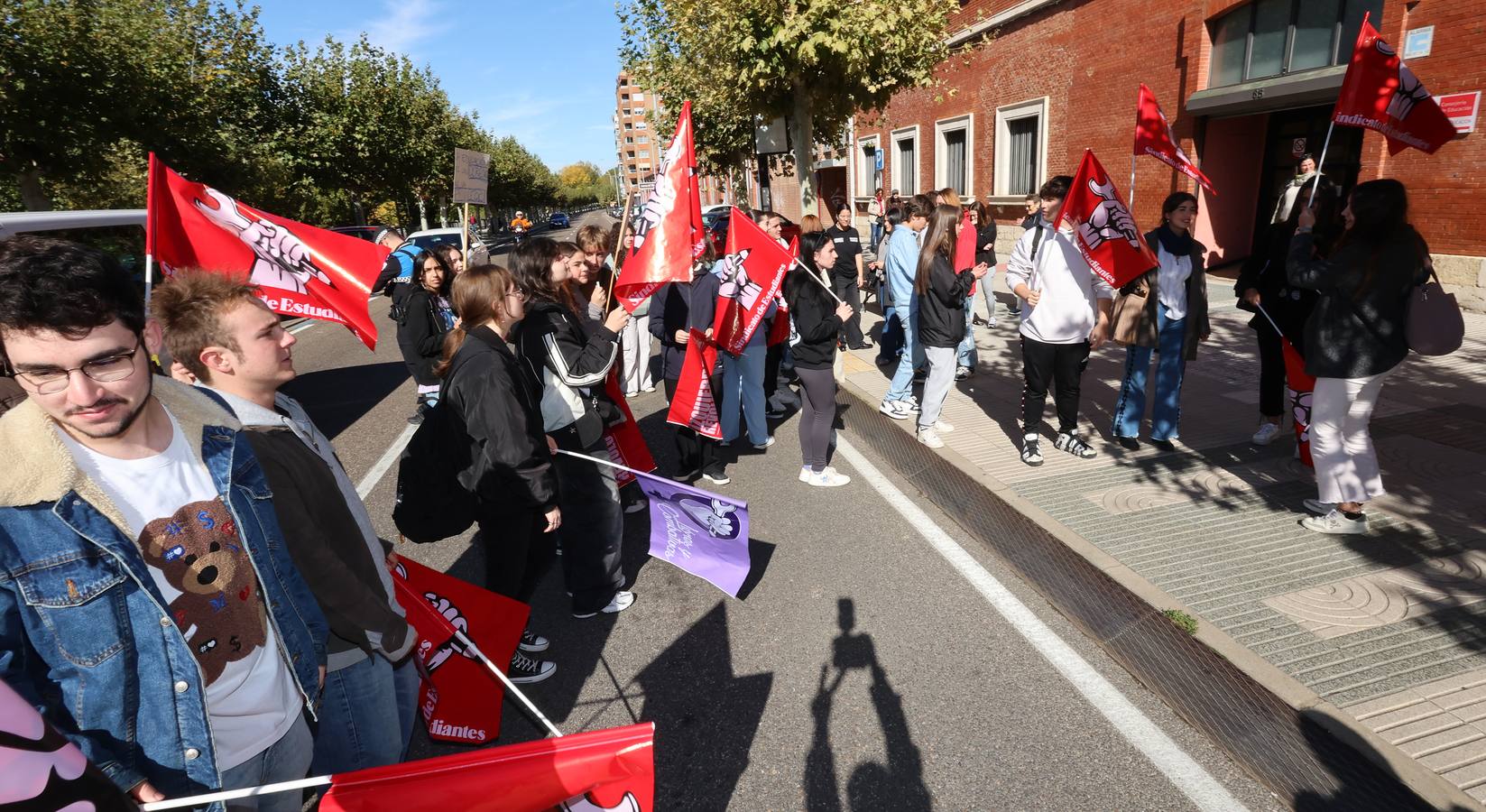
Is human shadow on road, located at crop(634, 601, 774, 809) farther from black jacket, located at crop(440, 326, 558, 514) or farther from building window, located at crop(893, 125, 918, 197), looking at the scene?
building window, located at crop(893, 125, 918, 197)

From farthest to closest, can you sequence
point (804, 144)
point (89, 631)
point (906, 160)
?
point (906, 160) < point (804, 144) < point (89, 631)

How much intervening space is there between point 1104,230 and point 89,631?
5.26 m

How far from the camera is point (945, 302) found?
5.63m

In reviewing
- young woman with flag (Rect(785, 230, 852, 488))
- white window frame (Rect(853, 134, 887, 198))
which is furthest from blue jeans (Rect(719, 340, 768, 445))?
white window frame (Rect(853, 134, 887, 198))

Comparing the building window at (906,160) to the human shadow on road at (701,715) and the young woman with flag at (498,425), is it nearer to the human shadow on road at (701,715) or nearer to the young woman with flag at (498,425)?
the human shadow on road at (701,715)

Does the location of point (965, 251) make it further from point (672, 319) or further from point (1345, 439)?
point (1345, 439)

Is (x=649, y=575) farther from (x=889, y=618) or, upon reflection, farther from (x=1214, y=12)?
(x=1214, y=12)

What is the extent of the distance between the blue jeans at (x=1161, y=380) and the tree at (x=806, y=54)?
666 cm

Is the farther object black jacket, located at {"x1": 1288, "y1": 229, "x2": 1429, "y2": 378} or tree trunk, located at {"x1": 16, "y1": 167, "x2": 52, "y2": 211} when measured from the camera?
tree trunk, located at {"x1": 16, "y1": 167, "x2": 52, "y2": 211}

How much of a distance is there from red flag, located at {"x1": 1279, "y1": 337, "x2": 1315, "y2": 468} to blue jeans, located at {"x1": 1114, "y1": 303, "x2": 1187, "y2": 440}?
0.66 m

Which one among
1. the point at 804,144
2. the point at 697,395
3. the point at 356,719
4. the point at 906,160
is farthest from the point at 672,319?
the point at 906,160

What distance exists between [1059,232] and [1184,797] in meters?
3.78

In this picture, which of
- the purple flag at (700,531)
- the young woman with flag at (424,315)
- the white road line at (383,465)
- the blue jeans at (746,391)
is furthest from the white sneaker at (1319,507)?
the young woman with flag at (424,315)

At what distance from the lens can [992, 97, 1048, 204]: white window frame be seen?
17734 millimetres
